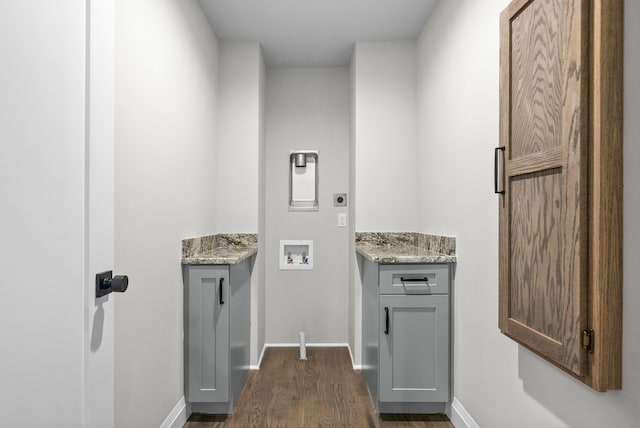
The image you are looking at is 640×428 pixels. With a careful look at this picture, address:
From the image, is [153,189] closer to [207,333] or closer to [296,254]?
[207,333]

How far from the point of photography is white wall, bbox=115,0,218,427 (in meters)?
1.47

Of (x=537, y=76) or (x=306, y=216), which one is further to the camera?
(x=306, y=216)

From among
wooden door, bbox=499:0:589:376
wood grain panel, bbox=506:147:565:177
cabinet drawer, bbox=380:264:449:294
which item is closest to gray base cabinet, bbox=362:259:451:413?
cabinet drawer, bbox=380:264:449:294

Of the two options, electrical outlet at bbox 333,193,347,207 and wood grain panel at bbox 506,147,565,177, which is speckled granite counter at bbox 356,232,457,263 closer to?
electrical outlet at bbox 333,193,347,207

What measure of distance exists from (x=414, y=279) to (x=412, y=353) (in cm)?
41

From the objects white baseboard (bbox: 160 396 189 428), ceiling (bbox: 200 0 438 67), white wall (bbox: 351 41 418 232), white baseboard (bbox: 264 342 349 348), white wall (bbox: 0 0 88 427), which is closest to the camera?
white wall (bbox: 0 0 88 427)

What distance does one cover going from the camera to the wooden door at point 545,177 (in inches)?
39.3

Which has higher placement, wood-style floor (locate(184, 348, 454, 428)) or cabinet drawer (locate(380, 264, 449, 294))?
cabinet drawer (locate(380, 264, 449, 294))

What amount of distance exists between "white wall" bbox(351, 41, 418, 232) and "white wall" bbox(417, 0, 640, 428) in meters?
0.20

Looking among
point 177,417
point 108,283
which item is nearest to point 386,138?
point 177,417

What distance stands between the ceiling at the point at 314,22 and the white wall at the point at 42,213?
6.36 feet

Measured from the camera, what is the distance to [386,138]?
294cm

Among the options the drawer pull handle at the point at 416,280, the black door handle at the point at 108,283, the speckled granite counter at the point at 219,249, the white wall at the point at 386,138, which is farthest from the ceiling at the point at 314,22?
the black door handle at the point at 108,283

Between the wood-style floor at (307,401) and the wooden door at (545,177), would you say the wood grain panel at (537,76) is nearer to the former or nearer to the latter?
the wooden door at (545,177)
